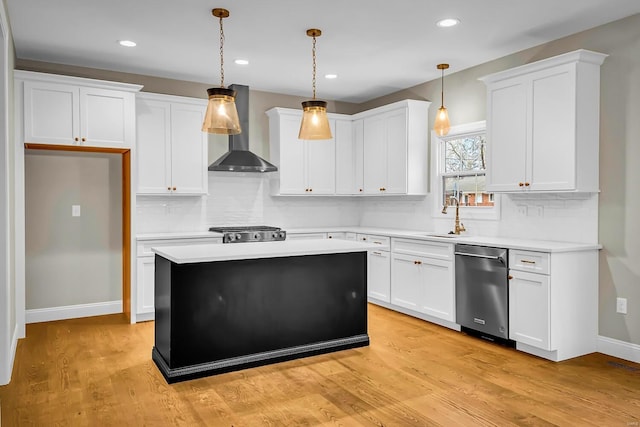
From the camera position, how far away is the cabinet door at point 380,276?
551 cm

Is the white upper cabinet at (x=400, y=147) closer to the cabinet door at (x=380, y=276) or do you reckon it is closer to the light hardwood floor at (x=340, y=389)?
the cabinet door at (x=380, y=276)

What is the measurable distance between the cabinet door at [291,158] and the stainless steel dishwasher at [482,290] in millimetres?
2405

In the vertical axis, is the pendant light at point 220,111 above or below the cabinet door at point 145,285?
above

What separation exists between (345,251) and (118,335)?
92.6 inches

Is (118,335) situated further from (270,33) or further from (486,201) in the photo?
(486,201)

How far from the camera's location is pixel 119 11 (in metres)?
3.69

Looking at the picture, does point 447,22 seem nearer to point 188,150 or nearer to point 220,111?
point 220,111

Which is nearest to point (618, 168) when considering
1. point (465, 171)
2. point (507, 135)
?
point (507, 135)

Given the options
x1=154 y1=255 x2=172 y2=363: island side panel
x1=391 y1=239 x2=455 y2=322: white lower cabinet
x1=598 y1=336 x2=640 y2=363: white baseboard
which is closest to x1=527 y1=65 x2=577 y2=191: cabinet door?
x1=391 y1=239 x2=455 y2=322: white lower cabinet

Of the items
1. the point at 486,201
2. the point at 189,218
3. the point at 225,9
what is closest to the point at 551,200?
the point at 486,201

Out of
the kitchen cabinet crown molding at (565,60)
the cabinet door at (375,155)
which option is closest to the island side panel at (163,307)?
the cabinet door at (375,155)

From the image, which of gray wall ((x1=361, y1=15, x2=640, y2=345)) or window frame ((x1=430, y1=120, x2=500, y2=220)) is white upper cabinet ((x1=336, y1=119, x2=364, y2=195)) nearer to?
window frame ((x1=430, y1=120, x2=500, y2=220))

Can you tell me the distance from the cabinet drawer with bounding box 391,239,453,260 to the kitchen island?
37.6 inches

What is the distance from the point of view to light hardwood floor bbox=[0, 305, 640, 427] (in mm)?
2814
